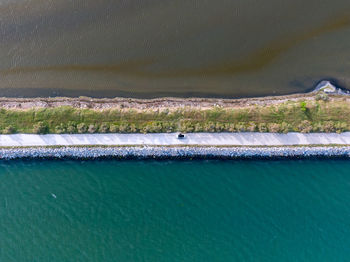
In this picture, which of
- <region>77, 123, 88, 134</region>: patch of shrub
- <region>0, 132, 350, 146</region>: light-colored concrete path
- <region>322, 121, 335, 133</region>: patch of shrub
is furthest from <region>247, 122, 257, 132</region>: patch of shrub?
<region>77, 123, 88, 134</region>: patch of shrub

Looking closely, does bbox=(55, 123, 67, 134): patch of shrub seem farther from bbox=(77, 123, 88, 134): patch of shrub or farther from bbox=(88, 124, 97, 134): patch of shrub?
bbox=(88, 124, 97, 134): patch of shrub

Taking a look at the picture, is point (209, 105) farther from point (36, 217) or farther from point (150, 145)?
point (36, 217)

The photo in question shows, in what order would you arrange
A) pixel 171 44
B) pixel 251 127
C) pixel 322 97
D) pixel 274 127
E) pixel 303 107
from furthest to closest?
pixel 171 44 < pixel 322 97 < pixel 303 107 < pixel 251 127 < pixel 274 127

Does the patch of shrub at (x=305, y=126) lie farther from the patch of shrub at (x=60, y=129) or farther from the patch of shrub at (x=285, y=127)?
the patch of shrub at (x=60, y=129)

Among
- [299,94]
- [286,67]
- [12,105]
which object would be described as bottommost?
[12,105]

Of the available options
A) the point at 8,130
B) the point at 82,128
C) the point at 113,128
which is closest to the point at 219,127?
the point at 113,128

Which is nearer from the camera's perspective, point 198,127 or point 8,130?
point 8,130

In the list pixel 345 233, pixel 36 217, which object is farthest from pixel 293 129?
pixel 36 217

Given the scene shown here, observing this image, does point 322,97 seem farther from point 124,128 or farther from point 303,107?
point 124,128
